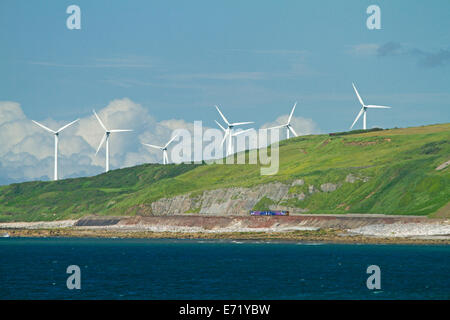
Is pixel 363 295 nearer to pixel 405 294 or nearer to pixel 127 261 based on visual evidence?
pixel 405 294

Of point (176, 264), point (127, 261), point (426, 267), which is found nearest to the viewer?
point (426, 267)

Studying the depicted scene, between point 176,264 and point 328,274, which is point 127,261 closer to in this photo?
point 176,264

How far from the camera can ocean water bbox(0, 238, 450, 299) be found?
103438 millimetres

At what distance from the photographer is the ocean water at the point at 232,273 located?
10344 cm

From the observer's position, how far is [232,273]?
428ft
